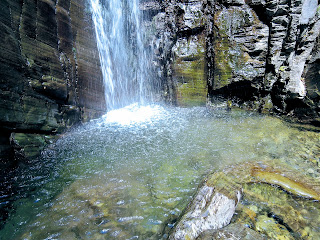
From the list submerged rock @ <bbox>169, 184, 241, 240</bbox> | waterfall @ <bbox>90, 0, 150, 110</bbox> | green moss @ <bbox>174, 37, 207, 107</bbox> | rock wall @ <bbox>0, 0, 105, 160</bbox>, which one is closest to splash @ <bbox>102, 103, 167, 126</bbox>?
waterfall @ <bbox>90, 0, 150, 110</bbox>

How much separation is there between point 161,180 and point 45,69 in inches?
218

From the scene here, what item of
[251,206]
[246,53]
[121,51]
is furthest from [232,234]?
[121,51]

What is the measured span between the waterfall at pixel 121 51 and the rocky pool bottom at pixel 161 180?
13.0 ft

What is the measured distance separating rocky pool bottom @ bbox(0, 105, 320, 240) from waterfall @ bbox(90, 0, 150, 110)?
3.97 m

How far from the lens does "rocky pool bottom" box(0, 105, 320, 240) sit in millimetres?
2701

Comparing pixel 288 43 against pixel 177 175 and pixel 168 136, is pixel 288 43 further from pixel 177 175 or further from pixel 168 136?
pixel 177 175

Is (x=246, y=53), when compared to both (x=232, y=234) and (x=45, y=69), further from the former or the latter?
(x=45, y=69)

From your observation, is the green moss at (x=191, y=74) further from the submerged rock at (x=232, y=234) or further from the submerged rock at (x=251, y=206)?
the submerged rock at (x=232, y=234)

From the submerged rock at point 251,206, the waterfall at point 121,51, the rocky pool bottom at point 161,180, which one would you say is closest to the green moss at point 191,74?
the rocky pool bottom at point 161,180

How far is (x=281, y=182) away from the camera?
11.0 ft

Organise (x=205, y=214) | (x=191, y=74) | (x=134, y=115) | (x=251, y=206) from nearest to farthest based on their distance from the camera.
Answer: (x=205, y=214) → (x=251, y=206) → (x=191, y=74) → (x=134, y=115)

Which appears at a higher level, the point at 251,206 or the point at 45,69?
the point at 45,69

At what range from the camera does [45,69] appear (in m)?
5.79

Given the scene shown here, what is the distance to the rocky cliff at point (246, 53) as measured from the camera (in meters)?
6.77
